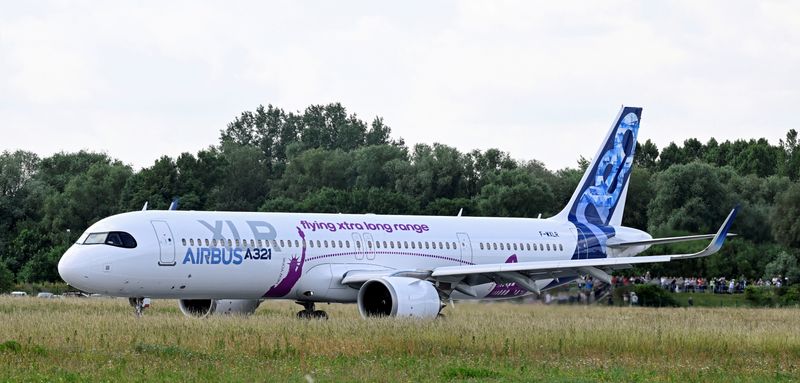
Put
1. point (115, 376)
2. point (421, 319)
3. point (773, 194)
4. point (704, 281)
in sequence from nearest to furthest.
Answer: point (115, 376), point (421, 319), point (704, 281), point (773, 194)

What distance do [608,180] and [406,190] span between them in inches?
2363

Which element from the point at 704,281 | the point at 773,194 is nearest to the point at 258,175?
the point at 773,194

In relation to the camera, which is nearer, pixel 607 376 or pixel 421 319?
pixel 607 376

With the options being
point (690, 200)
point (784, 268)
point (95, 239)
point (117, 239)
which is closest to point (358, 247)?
point (117, 239)

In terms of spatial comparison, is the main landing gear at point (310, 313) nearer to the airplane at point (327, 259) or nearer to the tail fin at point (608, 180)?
the airplane at point (327, 259)

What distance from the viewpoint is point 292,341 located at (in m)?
25.4

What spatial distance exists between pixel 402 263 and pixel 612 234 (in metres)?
8.74

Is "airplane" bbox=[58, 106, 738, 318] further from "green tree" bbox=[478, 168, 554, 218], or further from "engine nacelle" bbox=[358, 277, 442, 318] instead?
"green tree" bbox=[478, 168, 554, 218]

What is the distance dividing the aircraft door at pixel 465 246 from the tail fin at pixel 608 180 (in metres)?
5.24

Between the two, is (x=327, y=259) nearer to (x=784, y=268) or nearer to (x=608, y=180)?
(x=608, y=180)

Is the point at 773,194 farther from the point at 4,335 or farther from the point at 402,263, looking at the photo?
the point at 4,335

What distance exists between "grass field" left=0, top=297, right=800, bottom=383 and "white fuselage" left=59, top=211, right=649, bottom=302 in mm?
1373

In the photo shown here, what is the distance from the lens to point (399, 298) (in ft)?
112

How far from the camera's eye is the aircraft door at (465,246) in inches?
1551
